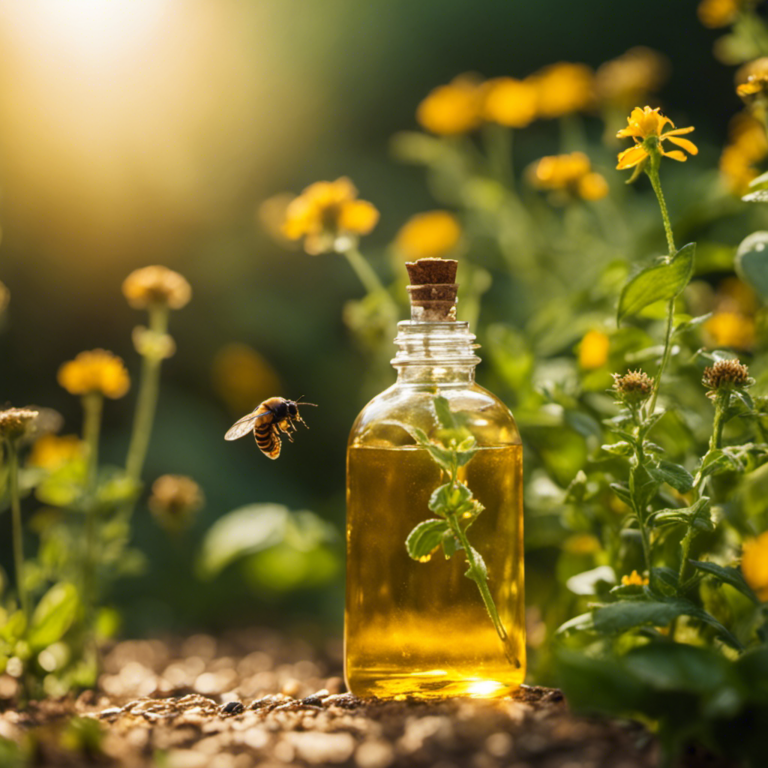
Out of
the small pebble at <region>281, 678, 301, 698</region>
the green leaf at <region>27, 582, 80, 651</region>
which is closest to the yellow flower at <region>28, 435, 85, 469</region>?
the green leaf at <region>27, 582, 80, 651</region>

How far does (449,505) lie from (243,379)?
1860 millimetres

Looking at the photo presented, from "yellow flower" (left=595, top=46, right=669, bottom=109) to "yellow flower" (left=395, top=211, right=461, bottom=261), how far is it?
49 cm

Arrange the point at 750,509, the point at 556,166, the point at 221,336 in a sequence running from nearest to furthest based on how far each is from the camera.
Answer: the point at 750,509
the point at 556,166
the point at 221,336

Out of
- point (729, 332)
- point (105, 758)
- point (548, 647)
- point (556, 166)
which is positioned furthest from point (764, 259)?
point (105, 758)

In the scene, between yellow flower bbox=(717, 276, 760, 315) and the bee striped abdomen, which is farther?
yellow flower bbox=(717, 276, 760, 315)

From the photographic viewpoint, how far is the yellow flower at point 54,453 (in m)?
1.61

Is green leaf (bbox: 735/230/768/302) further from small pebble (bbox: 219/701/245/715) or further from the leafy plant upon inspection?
small pebble (bbox: 219/701/245/715)

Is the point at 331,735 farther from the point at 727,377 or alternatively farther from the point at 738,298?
the point at 738,298

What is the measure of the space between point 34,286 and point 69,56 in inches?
31.0

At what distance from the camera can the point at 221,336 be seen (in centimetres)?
309

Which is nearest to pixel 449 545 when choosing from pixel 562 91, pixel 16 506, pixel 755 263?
pixel 755 263

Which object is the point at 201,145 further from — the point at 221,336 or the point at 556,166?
the point at 556,166

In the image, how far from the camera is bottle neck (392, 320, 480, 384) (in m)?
1.17

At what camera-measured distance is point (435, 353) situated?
1.19 metres
